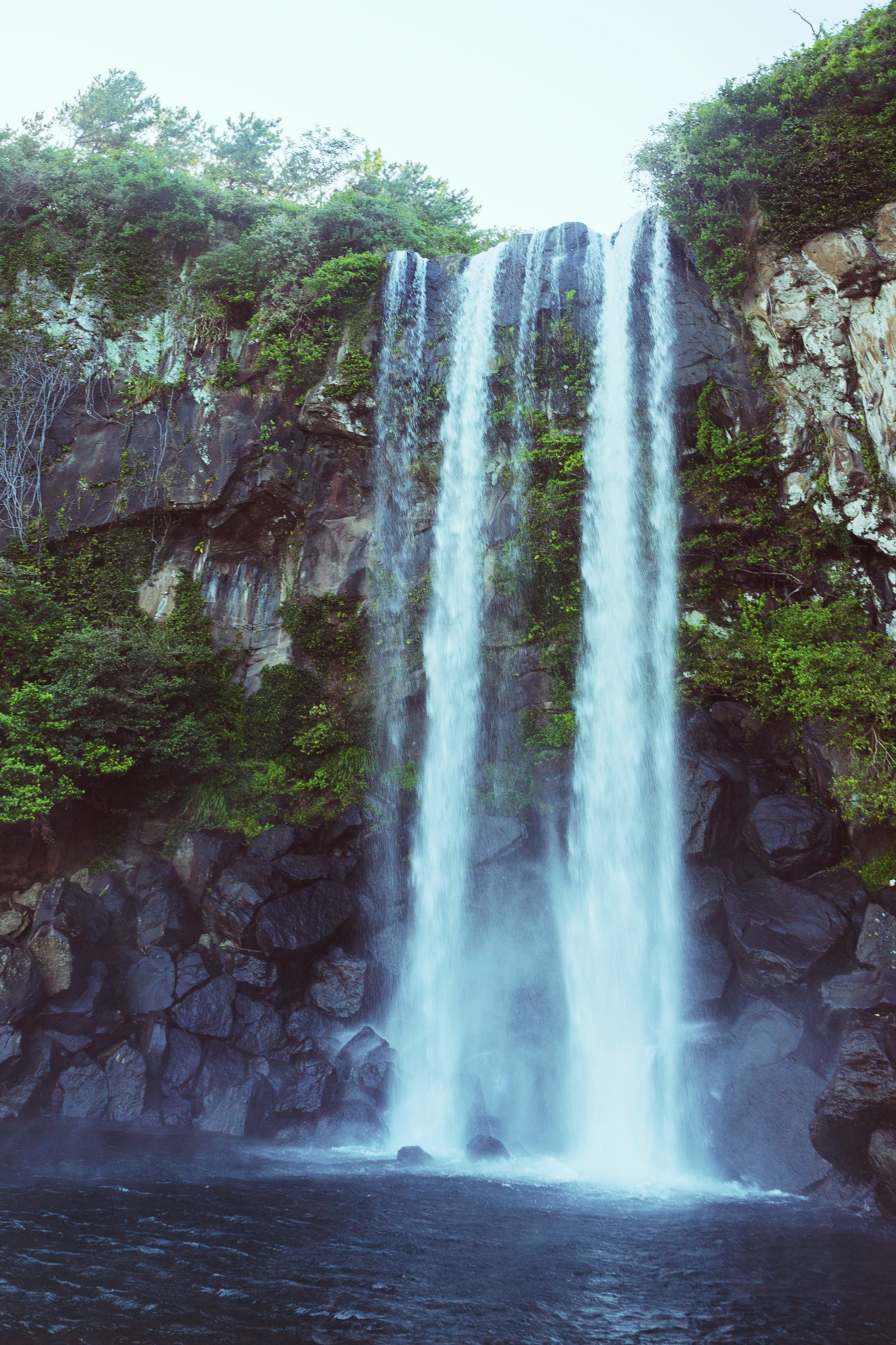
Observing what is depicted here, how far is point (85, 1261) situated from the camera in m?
5.87

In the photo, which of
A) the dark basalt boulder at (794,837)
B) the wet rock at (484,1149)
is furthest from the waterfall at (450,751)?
the dark basalt boulder at (794,837)

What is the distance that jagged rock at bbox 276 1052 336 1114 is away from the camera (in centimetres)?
1088

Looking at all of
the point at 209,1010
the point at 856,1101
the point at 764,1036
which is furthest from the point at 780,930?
the point at 209,1010

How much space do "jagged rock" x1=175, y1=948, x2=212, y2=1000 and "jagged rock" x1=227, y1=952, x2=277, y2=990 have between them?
0.38m

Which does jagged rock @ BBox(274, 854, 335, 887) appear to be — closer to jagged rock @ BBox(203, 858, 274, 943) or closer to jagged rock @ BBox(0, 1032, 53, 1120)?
jagged rock @ BBox(203, 858, 274, 943)

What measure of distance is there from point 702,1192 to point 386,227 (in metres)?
19.5

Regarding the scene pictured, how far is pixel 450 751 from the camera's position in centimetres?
1533

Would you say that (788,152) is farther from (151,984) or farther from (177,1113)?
(177,1113)

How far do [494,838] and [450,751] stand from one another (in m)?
2.15

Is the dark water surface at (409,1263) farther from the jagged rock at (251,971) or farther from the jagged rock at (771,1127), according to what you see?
the jagged rock at (251,971)

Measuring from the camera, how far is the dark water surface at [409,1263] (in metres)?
5.11

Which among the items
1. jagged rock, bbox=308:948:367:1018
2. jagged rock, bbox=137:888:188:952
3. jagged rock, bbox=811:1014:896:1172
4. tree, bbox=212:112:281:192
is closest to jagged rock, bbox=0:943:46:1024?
jagged rock, bbox=137:888:188:952

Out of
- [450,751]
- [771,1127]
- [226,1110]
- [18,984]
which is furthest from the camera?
[450,751]

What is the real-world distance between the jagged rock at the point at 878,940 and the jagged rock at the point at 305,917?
24.7 ft
